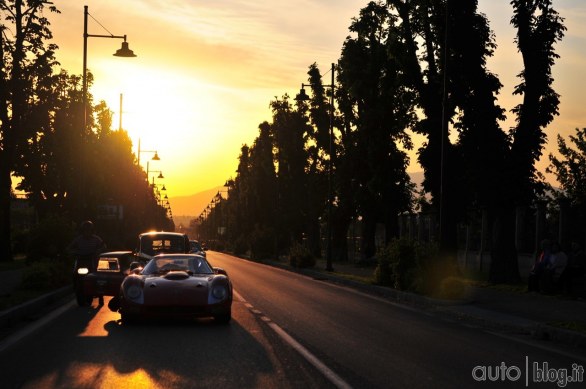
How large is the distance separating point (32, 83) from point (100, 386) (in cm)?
4060

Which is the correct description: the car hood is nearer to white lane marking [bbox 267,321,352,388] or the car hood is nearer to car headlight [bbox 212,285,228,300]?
car headlight [bbox 212,285,228,300]

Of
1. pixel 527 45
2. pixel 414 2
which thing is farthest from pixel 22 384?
pixel 414 2

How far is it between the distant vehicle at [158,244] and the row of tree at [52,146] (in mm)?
11681

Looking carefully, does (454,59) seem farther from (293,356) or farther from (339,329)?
(293,356)

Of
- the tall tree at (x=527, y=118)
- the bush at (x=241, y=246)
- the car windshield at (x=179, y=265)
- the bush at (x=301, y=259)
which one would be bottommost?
the bush at (x=241, y=246)

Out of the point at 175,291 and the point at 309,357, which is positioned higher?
the point at 175,291

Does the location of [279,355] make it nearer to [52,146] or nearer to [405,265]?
[405,265]

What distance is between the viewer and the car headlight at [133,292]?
46.7 feet

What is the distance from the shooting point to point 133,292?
14.3 m

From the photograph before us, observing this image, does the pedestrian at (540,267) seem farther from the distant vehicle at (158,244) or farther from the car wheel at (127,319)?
the car wheel at (127,319)

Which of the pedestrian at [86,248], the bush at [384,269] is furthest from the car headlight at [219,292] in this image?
the bush at [384,269]

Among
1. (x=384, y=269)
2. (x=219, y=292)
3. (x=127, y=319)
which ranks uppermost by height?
(x=219, y=292)

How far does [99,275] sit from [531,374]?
11.1m

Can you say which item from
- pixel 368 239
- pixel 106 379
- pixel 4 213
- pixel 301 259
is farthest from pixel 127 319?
pixel 368 239
